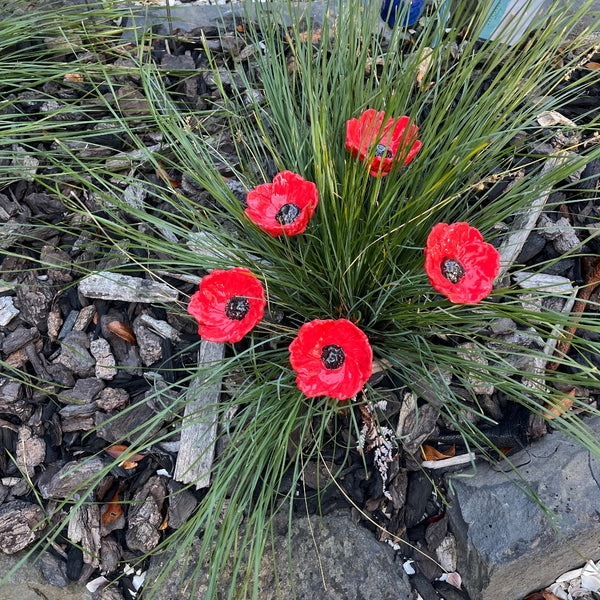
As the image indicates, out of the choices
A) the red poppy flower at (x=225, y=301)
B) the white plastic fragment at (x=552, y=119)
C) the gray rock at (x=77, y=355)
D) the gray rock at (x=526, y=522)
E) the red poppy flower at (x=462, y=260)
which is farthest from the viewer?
the white plastic fragment at (x=552, y=119)

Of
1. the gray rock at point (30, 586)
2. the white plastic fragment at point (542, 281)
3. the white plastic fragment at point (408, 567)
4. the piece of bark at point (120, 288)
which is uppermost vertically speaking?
the white plastic fragment at point (542, 281)

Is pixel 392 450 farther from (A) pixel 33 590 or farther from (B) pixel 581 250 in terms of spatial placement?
(A) pixel 33 590

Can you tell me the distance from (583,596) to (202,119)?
6.66ft

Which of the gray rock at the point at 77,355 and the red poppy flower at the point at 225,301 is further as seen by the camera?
the gray rock at the point at 77,355

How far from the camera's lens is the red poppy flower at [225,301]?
4.48 feet

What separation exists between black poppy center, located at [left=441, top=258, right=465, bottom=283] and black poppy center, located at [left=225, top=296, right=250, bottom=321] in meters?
0.52

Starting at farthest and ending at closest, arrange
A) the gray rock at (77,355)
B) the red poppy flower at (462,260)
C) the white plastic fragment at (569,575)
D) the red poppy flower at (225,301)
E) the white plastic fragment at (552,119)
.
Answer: the white plastic fragment at (552,119), the gray rock at (77,355), the white plastic fragment at (569,575), the red poppy flower at (225,301), the red poppy flower at (462,260)

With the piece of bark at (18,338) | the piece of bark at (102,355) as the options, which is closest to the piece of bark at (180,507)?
the piece of bark at (102,355)

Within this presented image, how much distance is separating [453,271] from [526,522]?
764 mm

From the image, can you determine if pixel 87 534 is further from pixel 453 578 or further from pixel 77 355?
pixel 453 578

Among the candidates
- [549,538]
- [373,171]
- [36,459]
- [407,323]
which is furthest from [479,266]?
[36,459]

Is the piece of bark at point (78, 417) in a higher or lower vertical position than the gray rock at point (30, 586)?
higher

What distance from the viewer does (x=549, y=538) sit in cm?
147

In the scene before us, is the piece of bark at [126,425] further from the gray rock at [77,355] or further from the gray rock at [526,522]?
the gray rock at [526,522]
